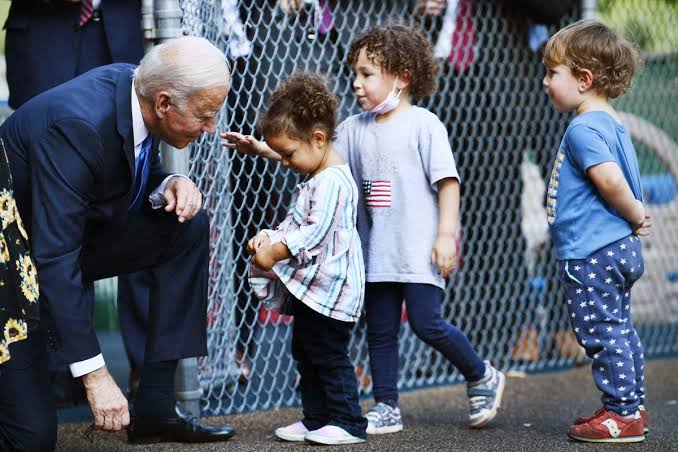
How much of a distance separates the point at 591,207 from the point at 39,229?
5.39 feet

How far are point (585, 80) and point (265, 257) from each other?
3.76 feet

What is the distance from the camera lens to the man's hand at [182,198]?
9.82 feet

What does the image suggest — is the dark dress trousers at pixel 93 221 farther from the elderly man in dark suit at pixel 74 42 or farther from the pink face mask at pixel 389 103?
the pink face mask at pixel 389 103

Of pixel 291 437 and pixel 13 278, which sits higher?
pixel 13 278

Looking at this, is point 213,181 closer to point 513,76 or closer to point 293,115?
point 293,115

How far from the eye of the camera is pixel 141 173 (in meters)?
2.99

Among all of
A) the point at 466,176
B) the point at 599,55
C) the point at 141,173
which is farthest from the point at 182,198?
the point at 466,176

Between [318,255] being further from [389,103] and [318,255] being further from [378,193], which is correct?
[389,103]

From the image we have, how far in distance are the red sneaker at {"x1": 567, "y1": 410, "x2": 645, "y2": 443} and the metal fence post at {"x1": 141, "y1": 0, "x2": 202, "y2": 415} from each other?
1288mm

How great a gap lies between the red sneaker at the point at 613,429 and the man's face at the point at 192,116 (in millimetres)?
1483

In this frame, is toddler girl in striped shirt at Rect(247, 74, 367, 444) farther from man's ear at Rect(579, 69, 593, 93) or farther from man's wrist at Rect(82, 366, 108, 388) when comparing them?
man's ear at Rect(579, 69, 593, 93)

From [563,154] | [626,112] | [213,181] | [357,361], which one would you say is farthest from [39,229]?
[626,112]

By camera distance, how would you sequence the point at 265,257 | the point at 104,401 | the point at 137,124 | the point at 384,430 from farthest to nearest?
1. the point at 384,430
2. the point at 265,257
3. the point at 137,124
4. the point at 104,401

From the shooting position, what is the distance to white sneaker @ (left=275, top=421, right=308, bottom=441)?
10.5ft
